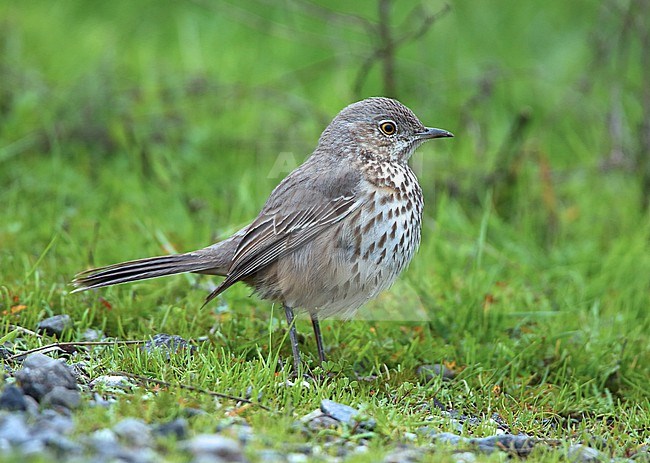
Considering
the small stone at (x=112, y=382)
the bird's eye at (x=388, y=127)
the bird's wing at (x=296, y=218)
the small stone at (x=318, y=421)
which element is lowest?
the small stone at (x=318, y=421)

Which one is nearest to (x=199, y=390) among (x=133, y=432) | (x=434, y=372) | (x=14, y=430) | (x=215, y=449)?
(x=133, y=432)

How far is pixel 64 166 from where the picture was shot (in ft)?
28.9

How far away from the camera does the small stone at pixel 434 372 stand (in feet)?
19.6

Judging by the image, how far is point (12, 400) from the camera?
161 inches

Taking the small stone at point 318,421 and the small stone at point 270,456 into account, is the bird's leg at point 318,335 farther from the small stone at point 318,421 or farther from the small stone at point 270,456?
the small stone at point 270,456

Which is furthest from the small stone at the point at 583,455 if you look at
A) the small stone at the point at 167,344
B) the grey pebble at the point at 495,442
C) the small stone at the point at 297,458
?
the small stone at the point at 167,344

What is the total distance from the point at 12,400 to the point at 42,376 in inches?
15.2

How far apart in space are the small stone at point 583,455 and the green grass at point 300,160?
0.32ft

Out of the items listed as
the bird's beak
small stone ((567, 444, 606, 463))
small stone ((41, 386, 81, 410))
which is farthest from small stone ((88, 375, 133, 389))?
the bird's beak

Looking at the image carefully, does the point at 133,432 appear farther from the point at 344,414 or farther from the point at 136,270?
the point at 136,270

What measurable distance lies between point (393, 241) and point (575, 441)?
5.11ft

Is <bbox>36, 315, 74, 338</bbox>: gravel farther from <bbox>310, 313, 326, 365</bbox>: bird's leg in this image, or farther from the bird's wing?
<bbox>310, 313, 326, 365</bbox>: bird's leg

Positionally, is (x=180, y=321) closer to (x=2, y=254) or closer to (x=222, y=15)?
(x=2, y=254)

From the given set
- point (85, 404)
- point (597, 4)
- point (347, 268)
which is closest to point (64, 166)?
point (347, 268)
